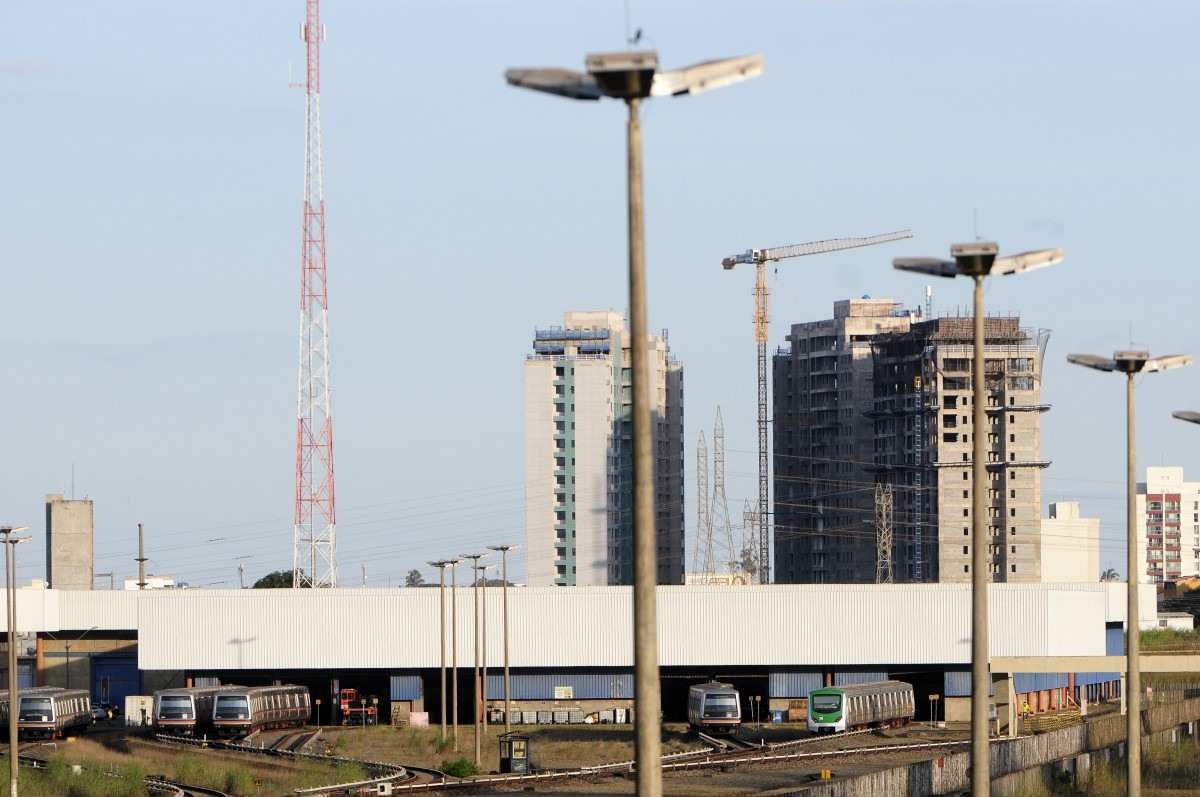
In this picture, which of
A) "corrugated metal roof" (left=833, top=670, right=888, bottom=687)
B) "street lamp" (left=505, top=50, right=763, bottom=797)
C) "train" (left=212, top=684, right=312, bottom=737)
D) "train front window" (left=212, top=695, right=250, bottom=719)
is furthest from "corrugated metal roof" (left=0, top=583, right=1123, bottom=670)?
"street lamp" (left=505, top=50, right=763, bottom=797)

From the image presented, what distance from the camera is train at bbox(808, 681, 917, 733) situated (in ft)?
327

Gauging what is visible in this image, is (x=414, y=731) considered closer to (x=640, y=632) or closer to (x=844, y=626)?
(x=844, y=626)

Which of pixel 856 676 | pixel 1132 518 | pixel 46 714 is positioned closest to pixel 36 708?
pixel 46 714

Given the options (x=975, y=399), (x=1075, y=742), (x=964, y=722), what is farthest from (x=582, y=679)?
(x=975, y=399)

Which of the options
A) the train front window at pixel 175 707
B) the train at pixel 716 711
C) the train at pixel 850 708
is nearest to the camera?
the train at pixel 850 708

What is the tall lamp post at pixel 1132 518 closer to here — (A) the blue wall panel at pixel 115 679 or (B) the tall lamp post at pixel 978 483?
(B) the tall lamp post at pixel 978 483

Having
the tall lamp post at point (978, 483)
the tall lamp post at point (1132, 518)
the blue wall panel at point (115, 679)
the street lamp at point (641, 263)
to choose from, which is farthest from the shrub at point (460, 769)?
the street lamp at point (641, 263)

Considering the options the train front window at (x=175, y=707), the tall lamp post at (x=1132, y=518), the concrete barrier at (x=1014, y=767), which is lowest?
the train front window at (x=175, y=707)

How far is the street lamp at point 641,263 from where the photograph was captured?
23219 mm

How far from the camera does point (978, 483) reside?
118ft

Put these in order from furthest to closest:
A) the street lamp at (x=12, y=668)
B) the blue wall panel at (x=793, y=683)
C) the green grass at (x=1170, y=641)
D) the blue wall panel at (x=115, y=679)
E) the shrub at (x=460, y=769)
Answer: the green grass at (x=1170, y=641)
the blue wall panel at (x=115, y=679)
the blue wall panel at (x=793, y=683)
the shrub at (x=460, y=769)
the street lamp at (x=12, y=668)

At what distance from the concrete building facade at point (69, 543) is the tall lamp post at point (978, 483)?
134 m

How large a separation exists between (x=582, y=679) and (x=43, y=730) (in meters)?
34.4

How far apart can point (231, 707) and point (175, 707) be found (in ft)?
10.6
